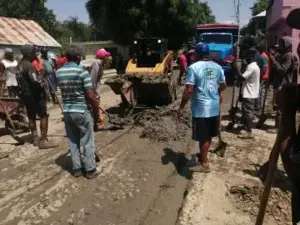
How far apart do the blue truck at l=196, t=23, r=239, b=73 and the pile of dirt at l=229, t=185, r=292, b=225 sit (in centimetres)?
1203

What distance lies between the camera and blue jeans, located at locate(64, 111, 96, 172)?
5227mm

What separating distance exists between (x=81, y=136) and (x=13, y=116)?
3.64m

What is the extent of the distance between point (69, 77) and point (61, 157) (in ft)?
6.33

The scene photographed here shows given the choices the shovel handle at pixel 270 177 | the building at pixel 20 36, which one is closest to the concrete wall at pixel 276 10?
the building at pixel 20 36

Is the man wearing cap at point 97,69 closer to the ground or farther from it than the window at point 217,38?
closer to the ground

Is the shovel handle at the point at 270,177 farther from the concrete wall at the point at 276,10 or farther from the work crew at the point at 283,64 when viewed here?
the concrete wall at the point at 276,10

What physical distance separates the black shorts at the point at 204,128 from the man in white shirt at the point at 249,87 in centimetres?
219

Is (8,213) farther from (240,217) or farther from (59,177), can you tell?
(240,217)

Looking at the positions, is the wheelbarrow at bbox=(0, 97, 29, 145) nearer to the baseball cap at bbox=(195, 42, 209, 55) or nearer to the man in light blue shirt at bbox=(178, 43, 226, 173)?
the man in light blue shirt at bbox=(178, 43, 226, 173)

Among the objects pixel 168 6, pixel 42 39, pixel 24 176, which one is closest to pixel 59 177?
pixel 24 176

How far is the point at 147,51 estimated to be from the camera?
12.2m

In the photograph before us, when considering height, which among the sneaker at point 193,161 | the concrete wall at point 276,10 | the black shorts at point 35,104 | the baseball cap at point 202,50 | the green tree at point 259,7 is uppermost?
the green tree at point 259,7

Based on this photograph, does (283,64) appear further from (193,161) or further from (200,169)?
(200,169)

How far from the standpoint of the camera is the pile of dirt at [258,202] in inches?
161
